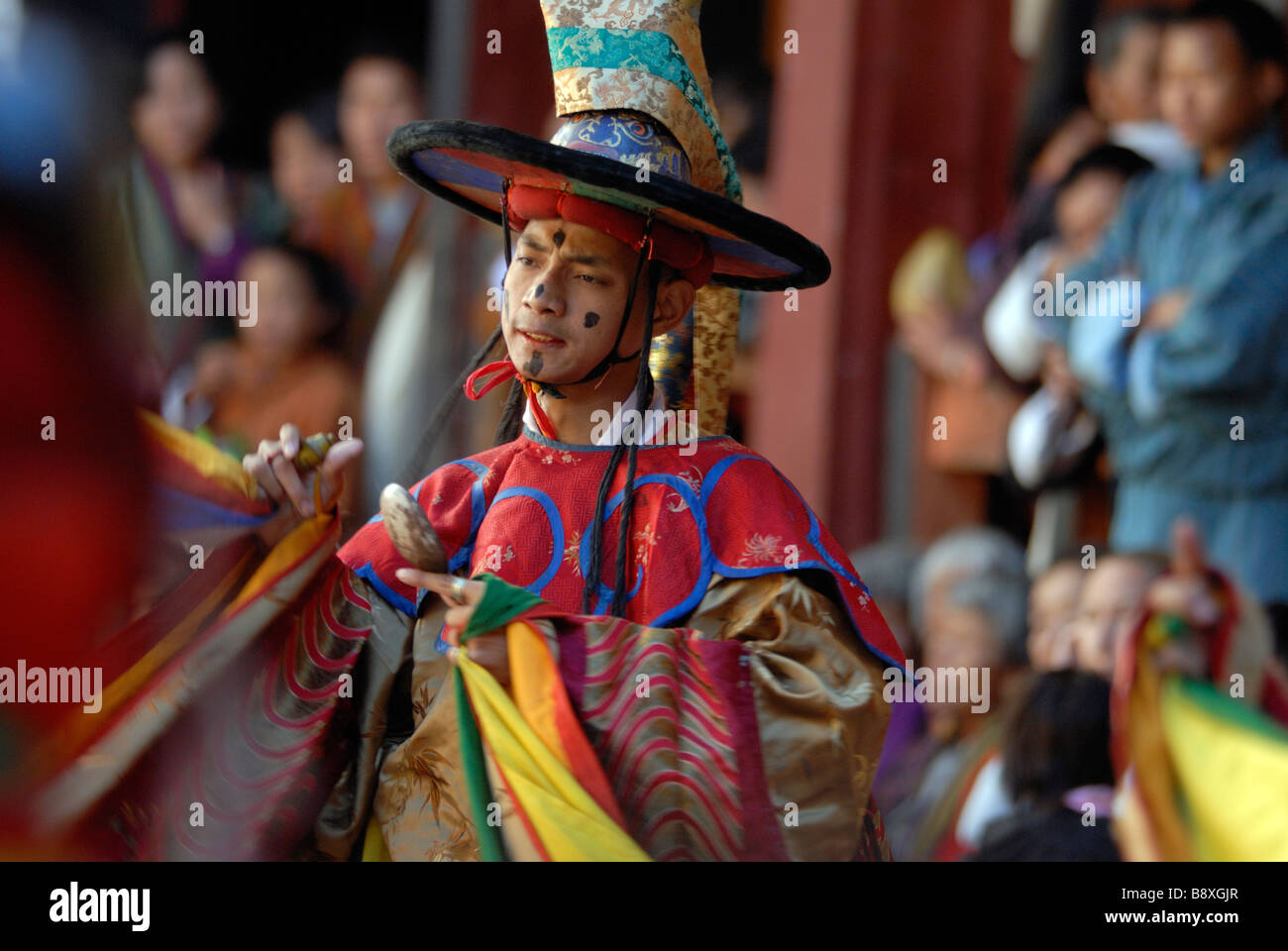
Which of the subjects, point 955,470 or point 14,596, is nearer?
point 14,596

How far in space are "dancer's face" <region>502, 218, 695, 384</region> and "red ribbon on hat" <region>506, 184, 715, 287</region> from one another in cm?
2

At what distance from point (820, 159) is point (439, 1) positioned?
2161 mm

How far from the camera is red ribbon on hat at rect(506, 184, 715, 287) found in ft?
8.70

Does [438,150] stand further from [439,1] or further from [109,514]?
Result: [439,1]

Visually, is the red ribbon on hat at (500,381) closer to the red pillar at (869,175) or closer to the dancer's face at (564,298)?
the dancer's face at (564,298)

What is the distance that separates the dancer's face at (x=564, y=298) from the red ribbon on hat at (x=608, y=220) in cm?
2

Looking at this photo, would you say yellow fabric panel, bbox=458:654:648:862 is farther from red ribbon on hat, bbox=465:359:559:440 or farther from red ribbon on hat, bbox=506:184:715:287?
red ribbon on hat, bbox=506:184:715:287

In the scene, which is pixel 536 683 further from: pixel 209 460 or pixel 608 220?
pixel 608 220

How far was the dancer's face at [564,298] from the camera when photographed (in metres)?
2.64

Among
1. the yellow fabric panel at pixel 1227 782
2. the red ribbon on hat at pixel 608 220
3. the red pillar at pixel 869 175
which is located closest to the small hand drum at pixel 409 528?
the red ribbon on hat at pixel 608 220

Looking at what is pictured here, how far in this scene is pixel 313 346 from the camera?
658cm
